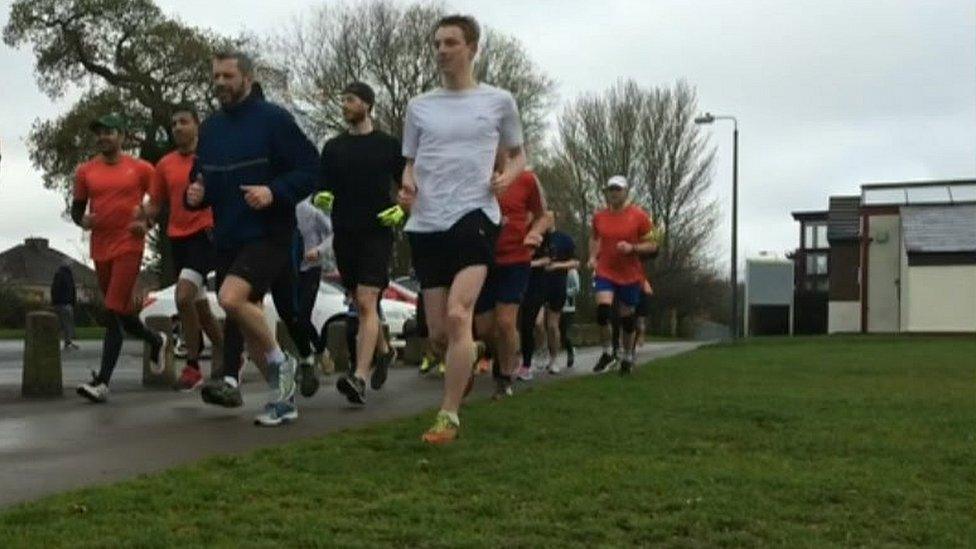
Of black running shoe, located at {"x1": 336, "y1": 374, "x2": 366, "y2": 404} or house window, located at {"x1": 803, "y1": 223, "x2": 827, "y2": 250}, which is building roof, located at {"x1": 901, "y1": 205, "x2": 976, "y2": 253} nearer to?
house window, located at {"x1": 803, "y1": 223, "x2": 827, "y2": 250}

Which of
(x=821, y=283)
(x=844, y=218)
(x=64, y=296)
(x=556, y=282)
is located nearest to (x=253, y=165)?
(x=556, y=282)

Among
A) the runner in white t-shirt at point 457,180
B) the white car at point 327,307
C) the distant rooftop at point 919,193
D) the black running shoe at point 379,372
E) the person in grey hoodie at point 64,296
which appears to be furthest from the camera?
the distant rooftop at point 919,193

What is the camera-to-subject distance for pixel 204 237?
32.8ft

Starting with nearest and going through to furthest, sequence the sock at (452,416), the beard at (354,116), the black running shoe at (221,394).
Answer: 1. the sock at (452,416)
2. the black running shoe at (221,394)
3. the beard at (354,116)

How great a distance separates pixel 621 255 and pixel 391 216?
4878 mm

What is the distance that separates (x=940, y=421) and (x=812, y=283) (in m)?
87.8

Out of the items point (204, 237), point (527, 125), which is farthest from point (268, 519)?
point (527, 125)

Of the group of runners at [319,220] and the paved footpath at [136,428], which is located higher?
the group of runners at [319,220]

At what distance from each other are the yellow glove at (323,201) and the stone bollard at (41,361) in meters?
2.20

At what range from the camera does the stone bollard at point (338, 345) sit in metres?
14.8

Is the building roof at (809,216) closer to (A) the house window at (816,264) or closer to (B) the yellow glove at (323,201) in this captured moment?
(A) the house window at (816,264)

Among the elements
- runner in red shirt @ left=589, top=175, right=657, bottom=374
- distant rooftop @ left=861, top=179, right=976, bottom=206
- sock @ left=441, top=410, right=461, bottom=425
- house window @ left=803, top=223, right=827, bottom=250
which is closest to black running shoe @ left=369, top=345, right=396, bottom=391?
runner in red shirt @ left=589, top=175, right=657, bottom=374

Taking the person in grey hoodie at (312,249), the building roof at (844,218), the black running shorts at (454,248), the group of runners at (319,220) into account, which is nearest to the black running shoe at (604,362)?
the group of runners at (319,220)

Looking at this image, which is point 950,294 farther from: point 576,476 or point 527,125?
point 576,476
